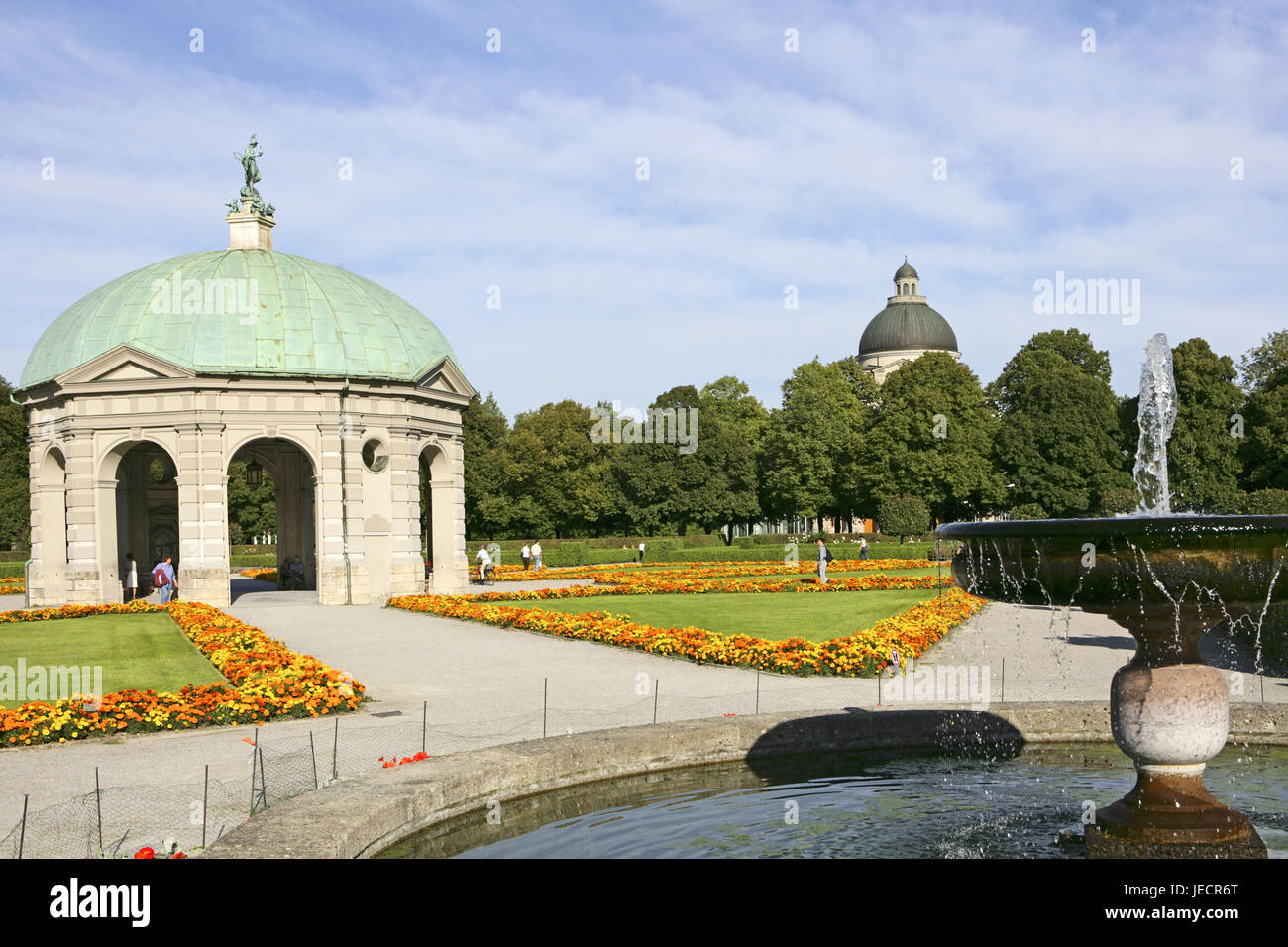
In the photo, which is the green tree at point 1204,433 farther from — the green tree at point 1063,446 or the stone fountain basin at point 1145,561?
the stone fountain basin at point 1145,561

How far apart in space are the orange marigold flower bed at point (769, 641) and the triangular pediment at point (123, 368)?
12.0m

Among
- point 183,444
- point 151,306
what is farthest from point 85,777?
point 151,306

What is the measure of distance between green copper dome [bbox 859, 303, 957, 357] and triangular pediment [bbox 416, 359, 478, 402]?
Result: 82.5 metres

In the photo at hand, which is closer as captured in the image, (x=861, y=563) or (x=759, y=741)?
(x=759, y=741)

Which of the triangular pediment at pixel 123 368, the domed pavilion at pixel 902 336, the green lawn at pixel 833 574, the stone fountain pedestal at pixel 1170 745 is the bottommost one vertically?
the green lawn at pixel 833 574

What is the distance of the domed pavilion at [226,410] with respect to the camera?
3322 centimetres

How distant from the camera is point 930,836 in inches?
328

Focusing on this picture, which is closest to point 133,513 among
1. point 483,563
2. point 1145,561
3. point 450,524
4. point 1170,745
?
point 450,524

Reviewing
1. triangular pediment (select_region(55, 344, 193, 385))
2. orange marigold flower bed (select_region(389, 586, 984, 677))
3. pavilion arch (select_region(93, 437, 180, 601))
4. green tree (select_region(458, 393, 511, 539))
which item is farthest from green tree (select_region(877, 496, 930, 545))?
triangular pediment (select_region(55, 344, 193, 385))

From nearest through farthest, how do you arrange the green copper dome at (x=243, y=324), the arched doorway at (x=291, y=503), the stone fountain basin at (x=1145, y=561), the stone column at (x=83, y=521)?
the stone fountain basin at (x=1145, y=561) → the stone column at (x=83, y=521) → the green copper dome at (x=243, y=324) → the arched doorway at (x=291, y=503)

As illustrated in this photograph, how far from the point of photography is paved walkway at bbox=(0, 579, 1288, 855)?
457 inches

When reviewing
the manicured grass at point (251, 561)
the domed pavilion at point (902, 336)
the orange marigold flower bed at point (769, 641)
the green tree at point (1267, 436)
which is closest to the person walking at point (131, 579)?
the orange marigold flower bed at point (769, 641)

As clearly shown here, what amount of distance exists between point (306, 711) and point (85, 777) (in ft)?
10.7
